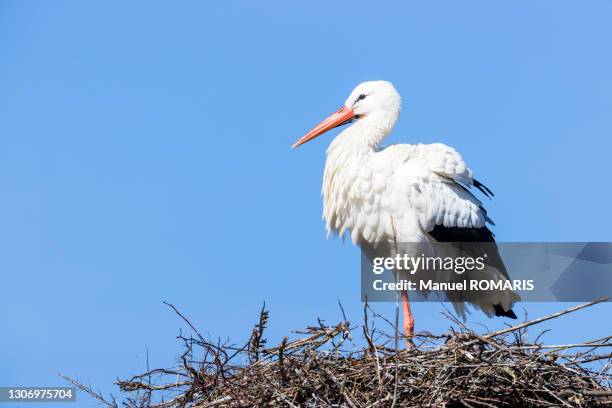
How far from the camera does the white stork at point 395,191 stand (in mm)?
6895

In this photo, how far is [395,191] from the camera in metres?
6.88

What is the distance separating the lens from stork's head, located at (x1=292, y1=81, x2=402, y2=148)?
24.0 ft

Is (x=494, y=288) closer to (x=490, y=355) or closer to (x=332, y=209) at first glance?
(x=332, y=209)

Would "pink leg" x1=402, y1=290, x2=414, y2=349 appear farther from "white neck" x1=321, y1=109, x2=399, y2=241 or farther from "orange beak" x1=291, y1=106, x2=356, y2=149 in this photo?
"orange beak" x1=291, y1=106, x2=356, y2=149

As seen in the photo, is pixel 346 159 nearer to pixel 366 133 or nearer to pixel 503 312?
pixel 366 133

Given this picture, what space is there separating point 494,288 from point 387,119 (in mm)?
1317

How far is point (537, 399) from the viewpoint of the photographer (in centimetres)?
516

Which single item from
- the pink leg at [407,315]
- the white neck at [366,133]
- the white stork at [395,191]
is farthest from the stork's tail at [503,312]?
the white neck at [366,133]

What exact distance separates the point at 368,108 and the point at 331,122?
31cm

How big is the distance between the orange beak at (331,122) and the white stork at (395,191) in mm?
65

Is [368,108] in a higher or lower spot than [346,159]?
higher

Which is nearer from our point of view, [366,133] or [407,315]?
[407,315]

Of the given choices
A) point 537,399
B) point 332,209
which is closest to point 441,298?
point 332,209

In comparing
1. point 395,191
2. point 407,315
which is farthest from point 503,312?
point 395,191
